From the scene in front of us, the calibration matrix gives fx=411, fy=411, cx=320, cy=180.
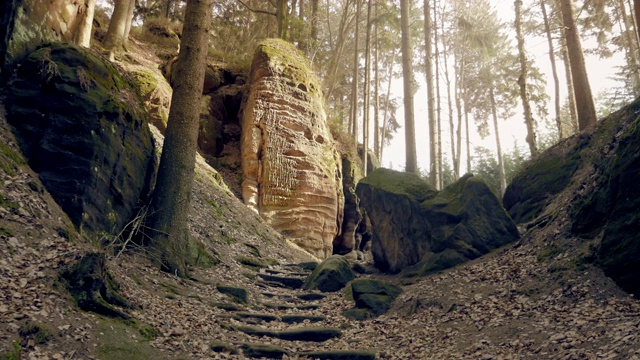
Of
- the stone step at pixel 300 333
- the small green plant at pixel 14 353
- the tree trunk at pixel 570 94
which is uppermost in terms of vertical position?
the tree trunk at pixel 570 94

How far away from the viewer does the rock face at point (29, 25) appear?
7238 mm

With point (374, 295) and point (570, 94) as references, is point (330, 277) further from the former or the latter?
point (570, 94)

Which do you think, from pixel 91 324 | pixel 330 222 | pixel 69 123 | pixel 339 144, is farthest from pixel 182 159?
pixel 339 144

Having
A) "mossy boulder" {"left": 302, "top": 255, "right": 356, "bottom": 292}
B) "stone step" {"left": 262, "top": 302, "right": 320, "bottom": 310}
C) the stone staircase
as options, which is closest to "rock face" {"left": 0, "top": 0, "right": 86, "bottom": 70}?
the stone staircase

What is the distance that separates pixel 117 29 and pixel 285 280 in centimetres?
1244

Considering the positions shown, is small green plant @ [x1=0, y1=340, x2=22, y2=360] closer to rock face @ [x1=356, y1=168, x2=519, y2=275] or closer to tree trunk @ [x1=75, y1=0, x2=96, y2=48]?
rock face @ [x1=356, y1=168, x2=519, y2=275]

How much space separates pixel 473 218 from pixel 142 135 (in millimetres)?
7963

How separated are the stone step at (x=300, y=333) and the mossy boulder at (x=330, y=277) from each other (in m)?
3.00

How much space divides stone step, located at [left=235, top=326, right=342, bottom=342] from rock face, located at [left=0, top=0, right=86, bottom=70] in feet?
20.6

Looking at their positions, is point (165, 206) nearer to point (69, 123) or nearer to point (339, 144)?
point (69, 123)

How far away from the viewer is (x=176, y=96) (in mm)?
9094

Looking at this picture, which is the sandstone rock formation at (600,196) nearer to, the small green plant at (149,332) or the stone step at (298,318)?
the stone step at (298,318)

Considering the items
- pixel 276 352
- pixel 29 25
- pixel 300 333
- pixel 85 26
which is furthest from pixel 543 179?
pixel 85 26

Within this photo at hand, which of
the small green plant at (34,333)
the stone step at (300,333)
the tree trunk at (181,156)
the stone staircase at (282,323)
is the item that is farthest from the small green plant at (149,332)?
the tree trunk at (181,156)
